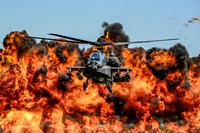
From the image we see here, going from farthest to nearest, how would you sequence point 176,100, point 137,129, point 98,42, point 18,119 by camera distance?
point 137,129
point 176,100
point 18,119
point 98,42

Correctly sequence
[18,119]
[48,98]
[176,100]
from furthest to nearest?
[176,100] → [48,98] → [18,119]

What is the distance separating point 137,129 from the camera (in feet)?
349

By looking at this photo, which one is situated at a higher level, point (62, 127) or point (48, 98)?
point (48, 98)

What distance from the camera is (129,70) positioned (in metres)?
49.7

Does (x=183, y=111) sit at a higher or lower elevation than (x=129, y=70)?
lower

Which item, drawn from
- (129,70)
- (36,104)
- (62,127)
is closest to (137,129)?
(62,127)

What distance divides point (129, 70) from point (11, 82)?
4492 cm

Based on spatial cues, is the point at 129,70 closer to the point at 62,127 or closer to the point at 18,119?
the point at 18,119

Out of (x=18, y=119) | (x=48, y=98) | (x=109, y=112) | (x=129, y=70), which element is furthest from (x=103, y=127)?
(x=129, y=70)

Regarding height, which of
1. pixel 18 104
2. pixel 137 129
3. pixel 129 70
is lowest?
pixel 137 129

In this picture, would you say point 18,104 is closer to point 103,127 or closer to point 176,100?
point 103,127

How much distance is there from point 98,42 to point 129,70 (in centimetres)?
500

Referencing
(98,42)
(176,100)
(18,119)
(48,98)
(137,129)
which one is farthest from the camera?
(137,129)

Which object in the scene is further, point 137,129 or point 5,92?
point 137,129
